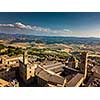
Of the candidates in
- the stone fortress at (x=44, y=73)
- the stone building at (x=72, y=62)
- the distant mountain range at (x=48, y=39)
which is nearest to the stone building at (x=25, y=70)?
the stone fortress at (x=44, y=73)

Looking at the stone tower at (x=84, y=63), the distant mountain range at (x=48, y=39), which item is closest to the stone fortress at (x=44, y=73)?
the stone tower at (x=84, y=63)

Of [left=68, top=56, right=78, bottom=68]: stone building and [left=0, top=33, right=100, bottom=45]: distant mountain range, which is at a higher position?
[left=0, top=33, right=100, bottom=45]: distant mountain range

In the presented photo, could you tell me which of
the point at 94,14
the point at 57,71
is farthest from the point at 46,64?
the point at 94,14

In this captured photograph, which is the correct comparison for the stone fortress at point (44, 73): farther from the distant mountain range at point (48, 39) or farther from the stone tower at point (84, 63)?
the distant mountain range at point (48, 39)

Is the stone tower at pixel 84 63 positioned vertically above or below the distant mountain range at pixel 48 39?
below

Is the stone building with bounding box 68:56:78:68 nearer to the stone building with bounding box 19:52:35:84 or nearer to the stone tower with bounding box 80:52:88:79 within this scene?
the stone tower with bounding box 80:52:88:79

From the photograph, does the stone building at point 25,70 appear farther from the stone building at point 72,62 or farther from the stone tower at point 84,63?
the stone tower at point 84,63

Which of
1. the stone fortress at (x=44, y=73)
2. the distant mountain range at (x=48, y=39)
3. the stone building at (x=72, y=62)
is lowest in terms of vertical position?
the stone fortress at (x=44, y=73)

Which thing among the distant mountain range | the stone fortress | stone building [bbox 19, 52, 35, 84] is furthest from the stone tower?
stone building [bbox 19, 52, 35, 84]

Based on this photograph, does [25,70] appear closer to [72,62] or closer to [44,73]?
[44,73]
